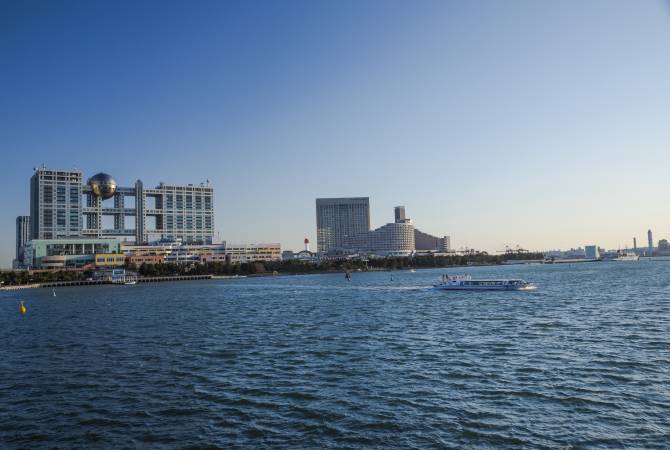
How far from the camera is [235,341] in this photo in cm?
3716

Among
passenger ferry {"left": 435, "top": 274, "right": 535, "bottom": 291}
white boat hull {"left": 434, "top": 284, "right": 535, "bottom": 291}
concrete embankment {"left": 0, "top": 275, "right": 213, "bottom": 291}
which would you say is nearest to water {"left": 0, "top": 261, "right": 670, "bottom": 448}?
white boat hull {"left": 434, "top": 284, "right": 535, "bottom": 291}

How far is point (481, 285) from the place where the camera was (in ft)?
291

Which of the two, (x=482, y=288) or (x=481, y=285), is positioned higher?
(x=481, y=285)

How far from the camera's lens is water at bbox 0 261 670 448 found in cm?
1725

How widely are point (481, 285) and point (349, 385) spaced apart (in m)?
70.5

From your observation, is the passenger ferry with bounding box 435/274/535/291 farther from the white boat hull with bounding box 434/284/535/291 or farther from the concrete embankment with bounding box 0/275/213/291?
the concrete embankment with bounding box 0/275/213/291

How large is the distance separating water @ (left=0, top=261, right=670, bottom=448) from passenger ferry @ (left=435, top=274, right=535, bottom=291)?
1581 inches

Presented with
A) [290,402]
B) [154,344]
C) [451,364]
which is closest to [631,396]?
[451,364]

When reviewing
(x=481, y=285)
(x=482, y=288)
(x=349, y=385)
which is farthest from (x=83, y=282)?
(x=349, y=385)

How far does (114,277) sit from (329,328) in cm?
15215

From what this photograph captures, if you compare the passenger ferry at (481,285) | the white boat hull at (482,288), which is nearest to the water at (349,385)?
the white boat hull at (482,288)

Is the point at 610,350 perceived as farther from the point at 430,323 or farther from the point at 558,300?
the point at 558,300

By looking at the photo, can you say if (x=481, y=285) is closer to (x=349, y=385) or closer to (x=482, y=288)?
(x=482, y=288)

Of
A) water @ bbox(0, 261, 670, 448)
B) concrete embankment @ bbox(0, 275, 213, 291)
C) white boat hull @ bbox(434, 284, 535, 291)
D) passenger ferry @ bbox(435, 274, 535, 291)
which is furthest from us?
concrete embankment @ bbox(0, 275, 213, 291)
